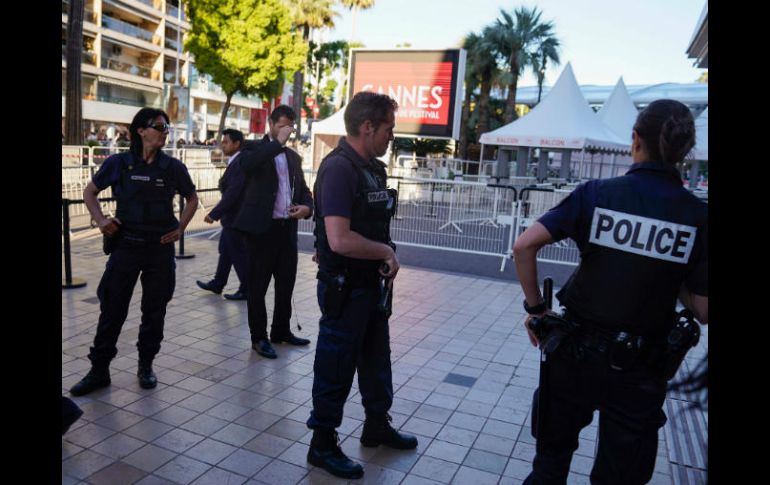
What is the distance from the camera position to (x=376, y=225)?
3273 mm

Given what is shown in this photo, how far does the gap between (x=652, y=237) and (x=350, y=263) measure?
1517mm

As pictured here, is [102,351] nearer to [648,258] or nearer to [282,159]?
[282,159]

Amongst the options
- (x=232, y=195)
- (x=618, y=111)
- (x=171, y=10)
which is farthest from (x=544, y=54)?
(x=232, y=195)

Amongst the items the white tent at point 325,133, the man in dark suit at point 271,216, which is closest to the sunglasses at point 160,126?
the man in dark suit at point 271,216

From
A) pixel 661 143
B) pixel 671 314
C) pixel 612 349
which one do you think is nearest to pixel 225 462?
pixel 612 349

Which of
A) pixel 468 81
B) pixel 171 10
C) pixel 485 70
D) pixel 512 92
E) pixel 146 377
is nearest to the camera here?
pixel 146 377

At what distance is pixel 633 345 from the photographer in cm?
233

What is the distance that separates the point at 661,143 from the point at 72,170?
11.2 metres

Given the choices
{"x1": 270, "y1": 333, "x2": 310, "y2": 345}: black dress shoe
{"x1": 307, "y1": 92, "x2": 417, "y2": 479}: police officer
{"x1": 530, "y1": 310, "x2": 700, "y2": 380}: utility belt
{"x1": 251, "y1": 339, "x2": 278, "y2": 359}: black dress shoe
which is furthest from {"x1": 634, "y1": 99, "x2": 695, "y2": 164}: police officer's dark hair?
{"x1": 270, "y1": 333, "x2": 310, "y2": 345}: black dress shoe

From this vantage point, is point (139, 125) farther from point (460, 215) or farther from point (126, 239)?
point (460, 215)

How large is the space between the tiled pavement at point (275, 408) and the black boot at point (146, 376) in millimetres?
49

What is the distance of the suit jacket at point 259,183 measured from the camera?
4.86 m

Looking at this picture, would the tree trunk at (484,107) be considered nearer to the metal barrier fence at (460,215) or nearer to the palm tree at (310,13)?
the palm tree at (310,13)

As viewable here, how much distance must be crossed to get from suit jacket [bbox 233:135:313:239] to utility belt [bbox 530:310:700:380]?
3038 mm
